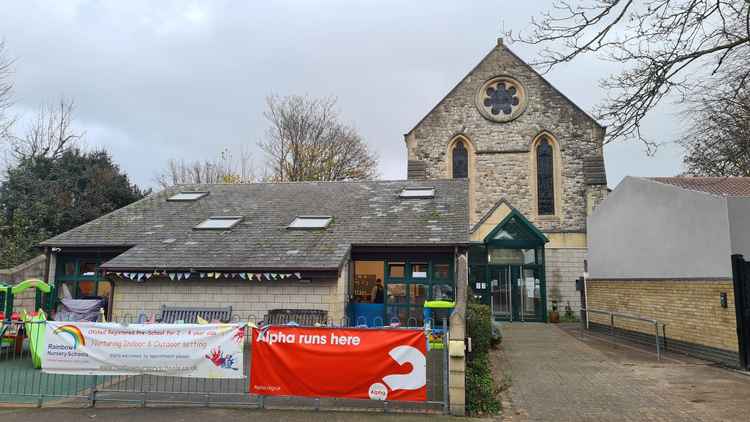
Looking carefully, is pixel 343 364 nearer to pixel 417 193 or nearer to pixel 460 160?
pixel 417 193

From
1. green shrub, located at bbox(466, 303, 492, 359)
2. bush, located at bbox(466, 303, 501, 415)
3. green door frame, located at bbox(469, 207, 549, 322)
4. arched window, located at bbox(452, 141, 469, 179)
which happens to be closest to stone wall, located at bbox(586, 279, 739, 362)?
bush, located at bbox(466, 303, 501, 415)

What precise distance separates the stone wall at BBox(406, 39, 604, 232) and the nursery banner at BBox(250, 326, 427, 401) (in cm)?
1917

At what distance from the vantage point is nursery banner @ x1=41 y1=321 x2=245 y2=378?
8.54 m

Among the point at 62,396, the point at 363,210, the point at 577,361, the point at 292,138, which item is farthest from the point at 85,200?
the point at 577,361

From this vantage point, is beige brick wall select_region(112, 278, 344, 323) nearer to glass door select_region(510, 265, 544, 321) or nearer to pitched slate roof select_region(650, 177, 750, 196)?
pitched slate roof select_region(650, 177, 750, 196)

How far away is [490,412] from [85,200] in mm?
26392

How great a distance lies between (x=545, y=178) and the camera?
26.7 meters

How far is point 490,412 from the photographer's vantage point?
8141mm

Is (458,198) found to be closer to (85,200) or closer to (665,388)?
(665,388)

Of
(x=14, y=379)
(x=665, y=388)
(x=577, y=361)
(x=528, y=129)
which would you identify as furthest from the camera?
(x=528, y=129)

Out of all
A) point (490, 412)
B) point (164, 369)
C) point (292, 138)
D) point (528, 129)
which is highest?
point (292, 138)

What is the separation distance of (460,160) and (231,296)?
15.4 meters

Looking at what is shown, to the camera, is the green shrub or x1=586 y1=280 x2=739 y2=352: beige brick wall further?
x1=586 y1=280 x2=739 y2=352: beige brick wall

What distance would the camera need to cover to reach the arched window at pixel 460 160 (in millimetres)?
27266
